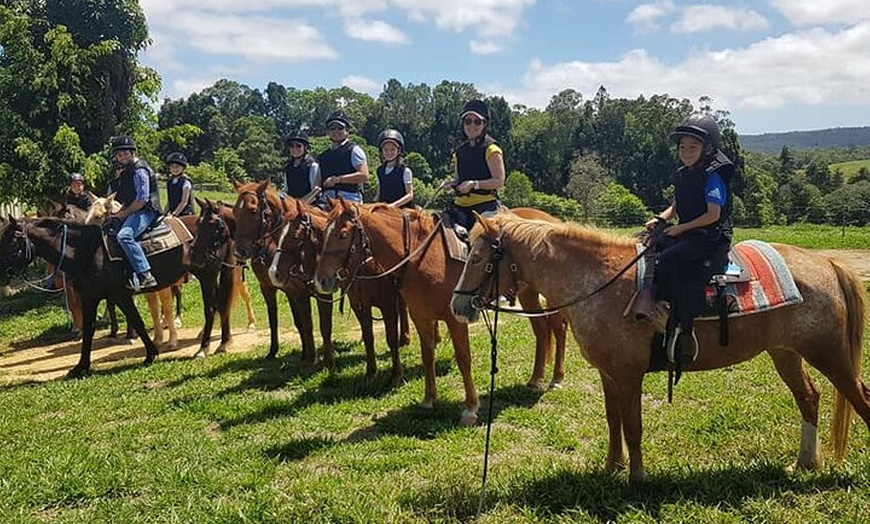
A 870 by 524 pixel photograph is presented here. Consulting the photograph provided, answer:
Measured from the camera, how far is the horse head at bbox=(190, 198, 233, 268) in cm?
971

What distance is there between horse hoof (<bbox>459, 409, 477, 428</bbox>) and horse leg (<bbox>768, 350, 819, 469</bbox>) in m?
2.86

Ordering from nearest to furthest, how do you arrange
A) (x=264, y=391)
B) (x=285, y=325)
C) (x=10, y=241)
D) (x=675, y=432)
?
(x=675, y=432) → (x=264, y=391) → (x=10, y=241) → (x=285, y=325)

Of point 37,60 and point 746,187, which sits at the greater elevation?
point 37,60

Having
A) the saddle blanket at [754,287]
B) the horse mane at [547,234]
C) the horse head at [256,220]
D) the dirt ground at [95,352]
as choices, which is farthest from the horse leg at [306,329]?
the saddle blanket at [754,287]

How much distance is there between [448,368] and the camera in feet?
28.8

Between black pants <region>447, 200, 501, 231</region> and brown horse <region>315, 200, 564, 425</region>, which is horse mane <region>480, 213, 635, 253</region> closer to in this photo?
brown horse <region>315, 200, 564, 425</region>

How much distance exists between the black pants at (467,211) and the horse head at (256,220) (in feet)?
8.55

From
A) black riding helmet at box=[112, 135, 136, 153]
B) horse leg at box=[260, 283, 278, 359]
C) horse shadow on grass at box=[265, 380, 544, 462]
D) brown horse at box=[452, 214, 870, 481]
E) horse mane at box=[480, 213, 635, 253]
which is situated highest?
black riding helmet at box=[112, 135, 136, 153]

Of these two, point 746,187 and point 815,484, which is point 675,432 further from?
point 746,187

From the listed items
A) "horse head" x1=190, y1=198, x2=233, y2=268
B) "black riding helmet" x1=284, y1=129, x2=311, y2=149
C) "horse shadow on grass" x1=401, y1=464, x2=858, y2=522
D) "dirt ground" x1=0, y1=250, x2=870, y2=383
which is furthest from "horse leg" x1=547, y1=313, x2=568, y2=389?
"horse head" x1=190, y1=198, x2=233, y2=268

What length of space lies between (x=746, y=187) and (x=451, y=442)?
5722 cm

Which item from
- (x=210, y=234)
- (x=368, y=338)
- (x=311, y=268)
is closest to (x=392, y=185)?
(x=311, y=268)

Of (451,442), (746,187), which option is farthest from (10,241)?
(746,187)

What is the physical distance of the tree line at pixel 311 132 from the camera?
1530 cm
